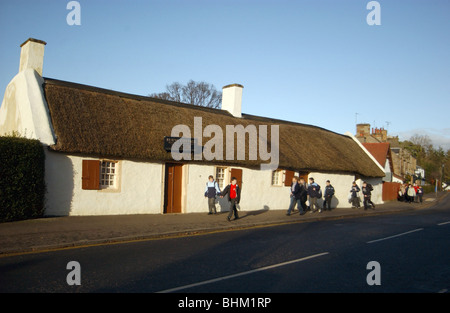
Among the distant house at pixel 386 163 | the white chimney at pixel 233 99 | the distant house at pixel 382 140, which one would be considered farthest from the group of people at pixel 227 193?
the distant house at pixel 382 140

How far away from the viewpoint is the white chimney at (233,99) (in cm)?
2381

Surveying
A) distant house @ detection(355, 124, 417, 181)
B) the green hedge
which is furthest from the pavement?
distant house @ detection(355, 124, 417, 181)

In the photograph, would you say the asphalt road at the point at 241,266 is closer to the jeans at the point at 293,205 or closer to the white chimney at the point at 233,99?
the jeans at the point at 293,205

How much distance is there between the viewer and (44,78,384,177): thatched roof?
14742mm

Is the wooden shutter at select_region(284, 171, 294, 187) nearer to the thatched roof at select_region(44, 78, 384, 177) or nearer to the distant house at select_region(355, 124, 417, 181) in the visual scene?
the thatched roof at select_region(44, 78, 384, 177)

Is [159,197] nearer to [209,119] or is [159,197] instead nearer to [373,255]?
[209,119]

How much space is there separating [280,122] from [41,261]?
20539 millimetres

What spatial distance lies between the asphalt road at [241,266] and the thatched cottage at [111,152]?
5396 mm

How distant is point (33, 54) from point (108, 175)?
5819 millimetres

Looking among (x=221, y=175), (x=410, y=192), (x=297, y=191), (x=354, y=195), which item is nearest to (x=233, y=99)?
(x=221, y=175)

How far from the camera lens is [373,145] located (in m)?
39.5
